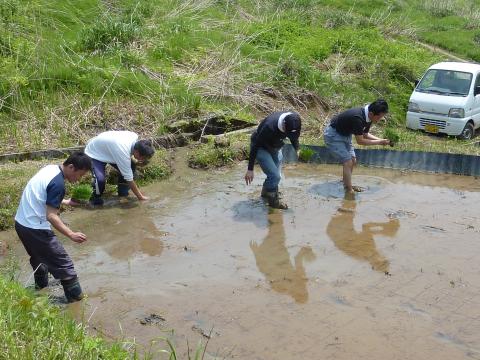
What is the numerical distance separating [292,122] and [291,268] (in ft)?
6.99

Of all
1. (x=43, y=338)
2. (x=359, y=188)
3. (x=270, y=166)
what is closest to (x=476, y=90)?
(x=359, y=188)

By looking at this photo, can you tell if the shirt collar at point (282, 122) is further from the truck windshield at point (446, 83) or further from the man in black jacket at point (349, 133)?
the truck windshield at point (446, 83)

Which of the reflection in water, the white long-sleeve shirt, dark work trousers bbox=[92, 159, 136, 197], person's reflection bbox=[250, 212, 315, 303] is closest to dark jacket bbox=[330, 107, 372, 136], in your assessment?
person's reflection bbox=[250, 212, 315, 303]

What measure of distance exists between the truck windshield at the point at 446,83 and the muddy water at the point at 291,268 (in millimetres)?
4666

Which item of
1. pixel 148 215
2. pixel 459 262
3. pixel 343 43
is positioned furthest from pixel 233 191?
→ pixel 343 43

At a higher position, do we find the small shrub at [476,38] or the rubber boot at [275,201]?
the small shrub at [476,38]

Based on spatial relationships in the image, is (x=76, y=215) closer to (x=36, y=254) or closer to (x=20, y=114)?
(x=36, y=254)

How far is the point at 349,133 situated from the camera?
963 centimetres

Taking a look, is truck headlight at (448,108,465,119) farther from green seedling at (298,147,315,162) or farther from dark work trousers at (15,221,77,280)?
dark work trousers at (15,221,77,280)

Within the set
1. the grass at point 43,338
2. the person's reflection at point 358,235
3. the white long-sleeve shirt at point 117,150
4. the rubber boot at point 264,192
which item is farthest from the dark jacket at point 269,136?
the grass at point 43,338

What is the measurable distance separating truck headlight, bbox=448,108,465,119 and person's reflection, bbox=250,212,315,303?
6.96 meters

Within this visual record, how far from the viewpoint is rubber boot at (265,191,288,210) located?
909cm

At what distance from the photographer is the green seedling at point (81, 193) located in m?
8.92

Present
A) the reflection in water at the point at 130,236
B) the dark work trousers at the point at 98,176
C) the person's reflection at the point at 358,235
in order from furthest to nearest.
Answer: the dark work trousers at the point at 98,176
the reflection in water at the point at 130,236
the person's reflection at the point at 358,235
